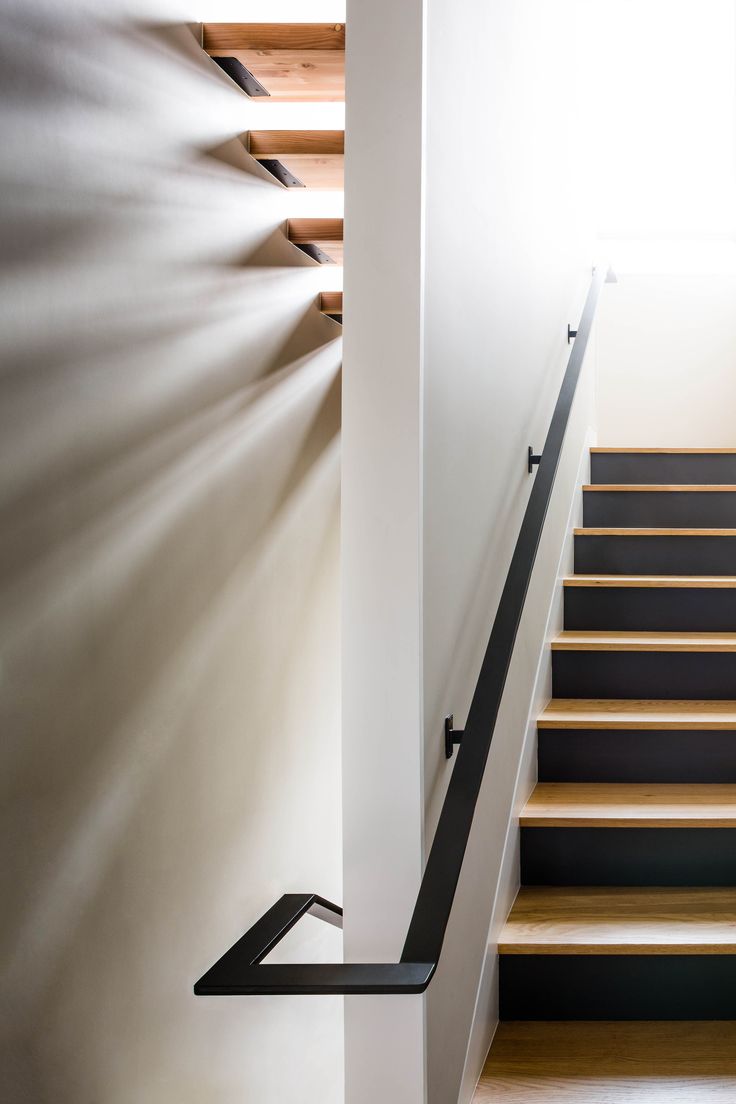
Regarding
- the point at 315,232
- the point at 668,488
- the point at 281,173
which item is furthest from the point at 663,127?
the point at 281,173

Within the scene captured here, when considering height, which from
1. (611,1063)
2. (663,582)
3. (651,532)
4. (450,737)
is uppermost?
(651,532)

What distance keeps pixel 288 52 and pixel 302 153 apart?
40cm

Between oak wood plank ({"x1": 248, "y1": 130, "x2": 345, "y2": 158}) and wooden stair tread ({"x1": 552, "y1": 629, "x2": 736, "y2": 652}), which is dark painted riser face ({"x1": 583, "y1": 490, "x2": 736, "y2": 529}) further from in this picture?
oak wood plank ({"x1": 248, "y1": 130, "x2": 345, "y2": 158})

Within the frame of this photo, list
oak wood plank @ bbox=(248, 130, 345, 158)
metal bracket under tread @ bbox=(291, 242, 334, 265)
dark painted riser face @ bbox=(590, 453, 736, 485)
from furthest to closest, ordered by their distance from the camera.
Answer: dark painted riser face @ bbox=(590, 453, 736, 485)
metal bracket under tread @ bbox=(291, 242, 334, 265)
oak wood plank @ bbox=(248, 130, 345, 158)

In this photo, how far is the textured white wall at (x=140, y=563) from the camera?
1.59 m

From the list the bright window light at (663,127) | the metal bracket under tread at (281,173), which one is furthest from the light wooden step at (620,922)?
the bright window light at (663,127)

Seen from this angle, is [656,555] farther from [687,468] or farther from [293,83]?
[293,83]

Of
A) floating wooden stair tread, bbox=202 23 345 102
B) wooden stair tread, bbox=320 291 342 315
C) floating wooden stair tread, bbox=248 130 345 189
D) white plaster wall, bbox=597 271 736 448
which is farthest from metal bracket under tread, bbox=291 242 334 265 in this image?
white plaster wall, bbox=597 271 736 448

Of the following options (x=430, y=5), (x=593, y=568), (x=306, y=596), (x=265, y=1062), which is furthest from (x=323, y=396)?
(x=265, y=1062)

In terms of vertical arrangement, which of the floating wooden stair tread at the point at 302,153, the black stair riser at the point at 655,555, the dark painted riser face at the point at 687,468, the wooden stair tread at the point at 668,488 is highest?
the floating wooden stair tread at the point at 302,153

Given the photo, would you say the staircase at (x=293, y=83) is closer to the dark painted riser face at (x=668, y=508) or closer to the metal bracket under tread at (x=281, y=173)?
the metal bracket under tread at (x=281, y=173)

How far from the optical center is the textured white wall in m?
1.59

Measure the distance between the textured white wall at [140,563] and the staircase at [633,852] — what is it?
755mm

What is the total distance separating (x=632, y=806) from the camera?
8.14 ft
